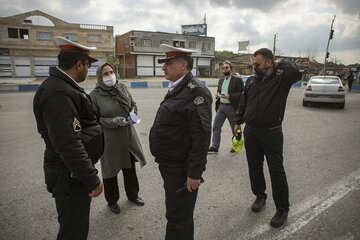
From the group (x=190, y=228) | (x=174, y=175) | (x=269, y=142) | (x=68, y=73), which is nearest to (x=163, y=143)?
(x=174, y=175)

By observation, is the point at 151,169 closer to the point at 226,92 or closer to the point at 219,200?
the point at 219,200

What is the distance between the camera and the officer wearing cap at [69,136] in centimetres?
161

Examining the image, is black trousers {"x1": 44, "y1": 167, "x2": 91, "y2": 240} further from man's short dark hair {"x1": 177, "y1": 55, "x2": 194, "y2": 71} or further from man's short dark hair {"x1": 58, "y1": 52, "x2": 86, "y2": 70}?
man's short dark hair {"x1": 177, "y1": 55, "x2": 194, "y2": 71}

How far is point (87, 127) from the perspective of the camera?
75.8 inches

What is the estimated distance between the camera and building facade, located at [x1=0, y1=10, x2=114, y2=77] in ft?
101

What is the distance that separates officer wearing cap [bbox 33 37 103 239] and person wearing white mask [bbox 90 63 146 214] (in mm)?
951

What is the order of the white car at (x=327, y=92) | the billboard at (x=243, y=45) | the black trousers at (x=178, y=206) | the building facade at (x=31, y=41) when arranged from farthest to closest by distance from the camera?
1. the billboard at (x=243, y=45)
2. the building facade at (x=31, y=41)
3. the white car at (x=327, y=92)
4. the black trousers at (x=178, y=206)

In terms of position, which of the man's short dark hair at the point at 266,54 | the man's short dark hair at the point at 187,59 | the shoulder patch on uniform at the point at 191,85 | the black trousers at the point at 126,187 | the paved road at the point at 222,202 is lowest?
the paved road at the point at 222,202

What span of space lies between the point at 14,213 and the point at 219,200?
8.86 feet

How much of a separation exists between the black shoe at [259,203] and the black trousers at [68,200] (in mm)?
2148

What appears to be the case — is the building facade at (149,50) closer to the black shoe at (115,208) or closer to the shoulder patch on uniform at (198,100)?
the black shoe at (115,208)

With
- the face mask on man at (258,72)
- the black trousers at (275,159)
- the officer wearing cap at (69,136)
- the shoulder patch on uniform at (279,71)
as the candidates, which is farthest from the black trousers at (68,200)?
the shoulder patch on uniform at (279,71)

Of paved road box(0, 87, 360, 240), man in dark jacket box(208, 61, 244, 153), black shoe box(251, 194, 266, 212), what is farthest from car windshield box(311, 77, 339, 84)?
black shoe box(251, 194, 266, 212)

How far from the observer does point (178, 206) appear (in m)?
2.03
